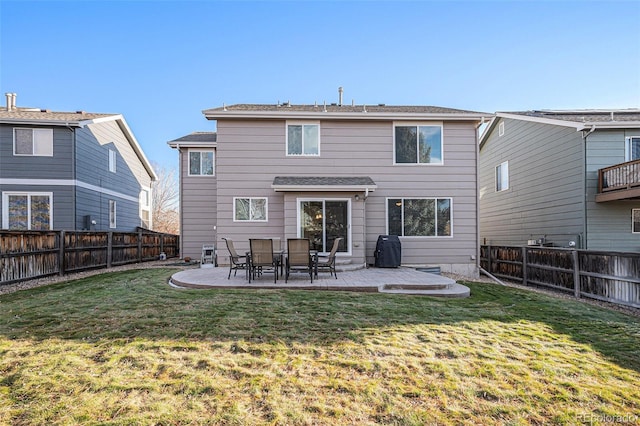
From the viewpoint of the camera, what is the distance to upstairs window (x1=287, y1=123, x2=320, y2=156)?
10.6m

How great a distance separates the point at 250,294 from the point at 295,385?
3.36 metres

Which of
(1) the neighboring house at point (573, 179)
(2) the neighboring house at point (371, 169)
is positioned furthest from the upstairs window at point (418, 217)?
(1) the neighboring house at point (573, 179)

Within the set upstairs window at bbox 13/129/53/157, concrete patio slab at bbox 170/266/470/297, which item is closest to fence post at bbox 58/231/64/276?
concrete patio slab at bbox 170/266/470/297

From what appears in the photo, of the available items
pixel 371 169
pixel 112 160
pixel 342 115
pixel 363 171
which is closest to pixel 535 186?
pixel 371 169

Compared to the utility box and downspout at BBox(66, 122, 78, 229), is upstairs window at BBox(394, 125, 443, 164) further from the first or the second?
downspout at BBox(66, 122, 78, 229)

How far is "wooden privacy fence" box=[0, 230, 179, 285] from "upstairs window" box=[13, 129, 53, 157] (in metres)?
4.56

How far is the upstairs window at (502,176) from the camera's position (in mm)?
15109

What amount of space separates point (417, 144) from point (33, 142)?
14094mm

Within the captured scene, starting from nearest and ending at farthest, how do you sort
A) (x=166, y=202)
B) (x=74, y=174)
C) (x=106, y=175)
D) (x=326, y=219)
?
(x=326, y=219) < (x=74, y=174) < (x=106, y=175) < (x=166, y=202)

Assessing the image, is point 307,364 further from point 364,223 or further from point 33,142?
point 33,142

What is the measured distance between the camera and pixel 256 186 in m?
10.4

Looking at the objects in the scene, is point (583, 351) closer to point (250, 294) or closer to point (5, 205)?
point (250, 294)

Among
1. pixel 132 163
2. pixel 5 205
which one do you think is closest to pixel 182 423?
pixel 5 205

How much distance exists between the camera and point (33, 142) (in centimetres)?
1234
